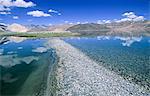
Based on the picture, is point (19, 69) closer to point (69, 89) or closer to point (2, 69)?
point (2, 69)

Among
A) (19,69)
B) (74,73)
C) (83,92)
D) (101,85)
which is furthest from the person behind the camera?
(19,69)

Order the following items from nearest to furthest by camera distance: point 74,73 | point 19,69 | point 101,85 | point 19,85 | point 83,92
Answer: point 83,92 → point 101,85 → point 19,85 → point 74,73 → point 19,69

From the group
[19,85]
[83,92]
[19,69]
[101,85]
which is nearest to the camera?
[83,92]

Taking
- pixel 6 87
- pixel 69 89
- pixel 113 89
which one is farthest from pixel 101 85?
pixel 6 87

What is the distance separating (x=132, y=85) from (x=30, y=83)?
11.1m

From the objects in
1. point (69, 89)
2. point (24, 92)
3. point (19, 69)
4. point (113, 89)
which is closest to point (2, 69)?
point (19, 69)

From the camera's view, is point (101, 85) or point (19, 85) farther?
point (19, 85)

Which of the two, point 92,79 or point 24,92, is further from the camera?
point 92,79

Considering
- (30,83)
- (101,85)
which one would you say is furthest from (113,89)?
(30,83)

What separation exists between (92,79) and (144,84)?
18.4 ft

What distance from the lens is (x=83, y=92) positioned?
78.7ft

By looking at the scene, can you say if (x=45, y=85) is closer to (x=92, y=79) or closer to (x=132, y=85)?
(x=92, y=79)

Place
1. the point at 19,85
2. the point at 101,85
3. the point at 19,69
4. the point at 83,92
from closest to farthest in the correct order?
the point at 83,92 → the point at 101,85 → the point at 19,85 → the point at 19,69

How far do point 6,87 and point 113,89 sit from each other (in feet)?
36.8
